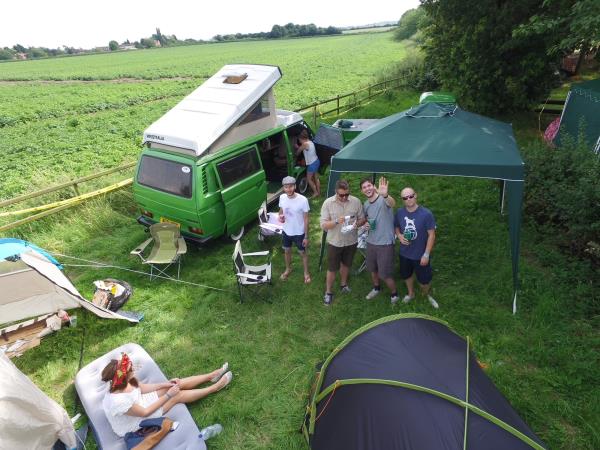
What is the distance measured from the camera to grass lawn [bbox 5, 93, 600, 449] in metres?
4.05

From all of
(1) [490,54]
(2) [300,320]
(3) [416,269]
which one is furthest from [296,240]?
(1) [490,54]

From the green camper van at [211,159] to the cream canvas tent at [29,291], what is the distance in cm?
207

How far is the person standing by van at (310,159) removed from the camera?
8.64 metres

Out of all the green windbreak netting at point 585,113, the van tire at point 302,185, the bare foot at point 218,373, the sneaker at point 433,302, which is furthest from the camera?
the van tire at point 302,185

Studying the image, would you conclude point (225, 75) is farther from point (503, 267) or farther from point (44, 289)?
point (503, 267)

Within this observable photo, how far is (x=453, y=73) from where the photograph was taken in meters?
12.9

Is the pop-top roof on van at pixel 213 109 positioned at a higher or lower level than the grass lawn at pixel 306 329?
higher

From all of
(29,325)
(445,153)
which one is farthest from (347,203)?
(29,325)

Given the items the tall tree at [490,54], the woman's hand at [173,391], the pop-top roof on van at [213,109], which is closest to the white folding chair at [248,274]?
the woman's hand at [173,391]

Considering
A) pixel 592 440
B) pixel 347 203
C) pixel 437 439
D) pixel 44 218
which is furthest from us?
pixel 44 218

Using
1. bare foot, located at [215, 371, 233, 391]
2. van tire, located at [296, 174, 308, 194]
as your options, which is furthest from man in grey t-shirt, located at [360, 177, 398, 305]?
van tire, located at [296, 174, 308, 194]

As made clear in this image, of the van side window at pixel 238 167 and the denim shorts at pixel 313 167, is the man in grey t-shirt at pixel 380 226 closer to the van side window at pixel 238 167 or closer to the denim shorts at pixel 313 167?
the van side window at pixel 238 167

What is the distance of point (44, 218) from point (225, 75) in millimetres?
5025

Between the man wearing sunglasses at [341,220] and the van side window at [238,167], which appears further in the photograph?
the van side window at [238,167]
